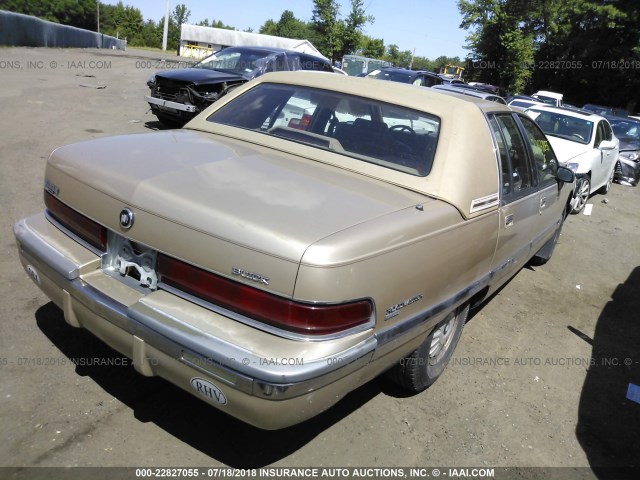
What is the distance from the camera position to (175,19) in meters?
112

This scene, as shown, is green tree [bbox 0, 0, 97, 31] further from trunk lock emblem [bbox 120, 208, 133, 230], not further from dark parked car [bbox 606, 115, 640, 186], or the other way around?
trunk lock emblem [bbox 120, 208, 133, 230]

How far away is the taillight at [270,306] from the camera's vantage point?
208cm

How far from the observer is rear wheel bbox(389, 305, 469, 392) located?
2956 mm

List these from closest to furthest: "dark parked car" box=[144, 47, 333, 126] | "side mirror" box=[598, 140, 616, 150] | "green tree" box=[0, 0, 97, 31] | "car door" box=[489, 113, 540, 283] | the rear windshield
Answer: the rear windshield, "car door" box=[489, 113, 540, 283], "dark parked car" box=[144, 47, 333, 126], "side mirror" box=[598, 140, 616, 150], "green tree" box=[0, 0, 97, 31]

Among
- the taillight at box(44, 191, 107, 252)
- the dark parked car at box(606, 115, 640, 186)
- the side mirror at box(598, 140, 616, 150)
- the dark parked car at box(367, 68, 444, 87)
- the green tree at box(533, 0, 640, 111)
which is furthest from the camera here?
the green tree at box(533, 0, 640, 111)

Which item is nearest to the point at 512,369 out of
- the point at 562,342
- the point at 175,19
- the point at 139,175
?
the point at 562,342

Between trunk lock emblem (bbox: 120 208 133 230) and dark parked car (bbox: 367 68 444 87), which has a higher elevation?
dark parked car (bbox: 367 68 444 87)

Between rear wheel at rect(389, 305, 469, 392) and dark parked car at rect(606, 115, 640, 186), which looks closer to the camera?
rear wheel at rect(389, 305, 469, 392)

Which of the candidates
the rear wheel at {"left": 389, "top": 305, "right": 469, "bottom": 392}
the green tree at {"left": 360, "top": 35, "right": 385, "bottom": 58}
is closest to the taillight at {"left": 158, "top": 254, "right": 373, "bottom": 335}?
the rear wheel at {"left": 389, "top": 305, "right": 469, "bottom": 392}

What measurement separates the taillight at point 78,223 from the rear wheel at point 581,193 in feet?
25.5

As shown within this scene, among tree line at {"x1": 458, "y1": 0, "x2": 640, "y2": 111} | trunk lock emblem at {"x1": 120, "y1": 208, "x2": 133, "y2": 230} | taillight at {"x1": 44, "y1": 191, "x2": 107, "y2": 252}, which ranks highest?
tree line at {"x1": 458, "y1": 0, "x2": 640, "y2": 111}

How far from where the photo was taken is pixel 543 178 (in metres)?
4.30

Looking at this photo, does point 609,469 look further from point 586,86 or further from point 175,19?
point 175,19

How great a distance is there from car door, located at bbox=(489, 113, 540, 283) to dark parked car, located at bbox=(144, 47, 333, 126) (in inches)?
251
